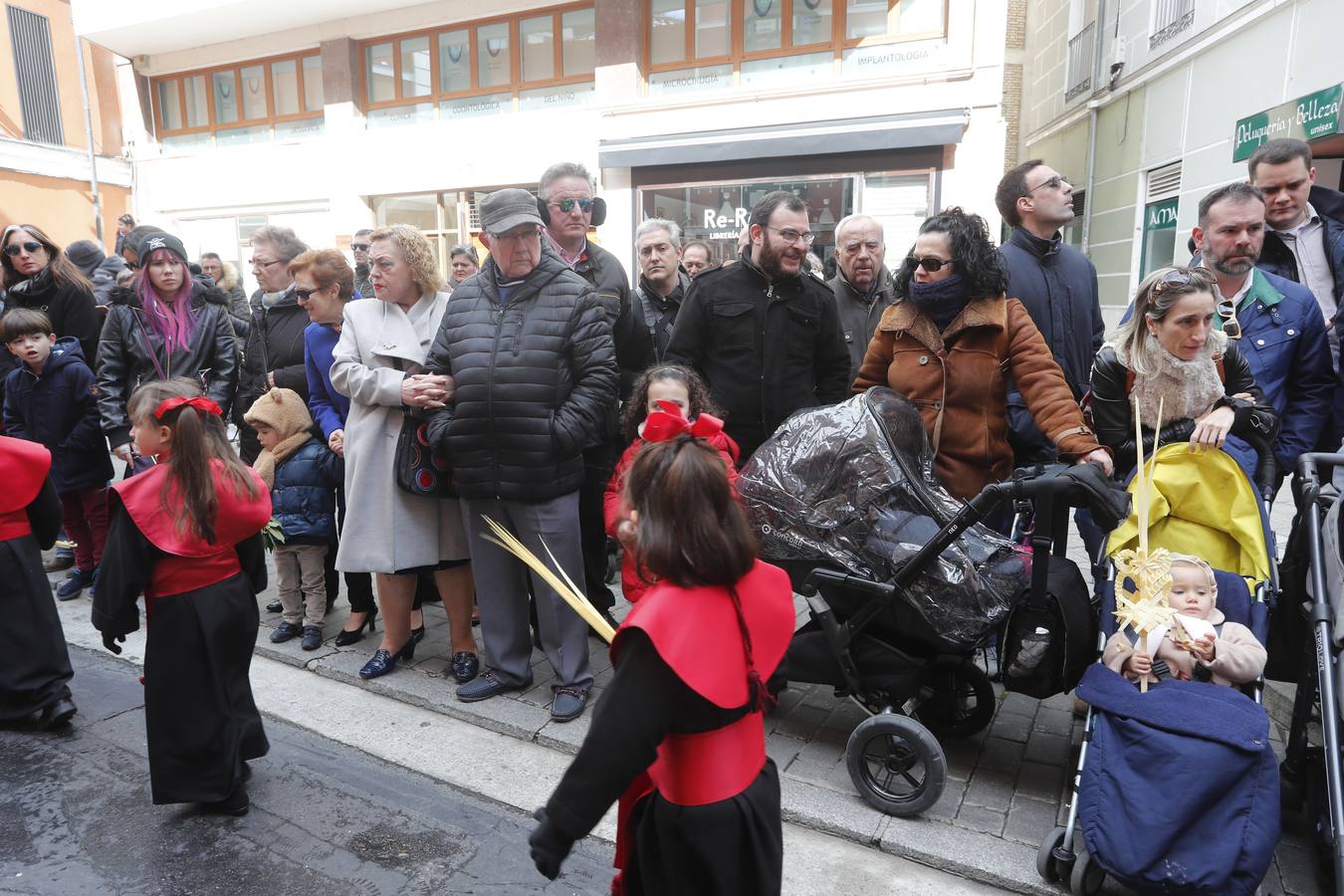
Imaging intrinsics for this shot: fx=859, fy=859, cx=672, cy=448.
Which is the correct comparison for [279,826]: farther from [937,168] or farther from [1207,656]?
[937,168]

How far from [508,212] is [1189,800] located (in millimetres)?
3186

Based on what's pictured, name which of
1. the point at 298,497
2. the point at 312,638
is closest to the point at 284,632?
the point at 312,638

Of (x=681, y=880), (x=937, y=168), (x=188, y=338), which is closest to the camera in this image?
(x=681, y=880)

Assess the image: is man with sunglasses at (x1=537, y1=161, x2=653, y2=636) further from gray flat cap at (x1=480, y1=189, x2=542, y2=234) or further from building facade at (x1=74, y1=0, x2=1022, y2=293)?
building facade at (x1=74, y1=0, x2=1022, y2=293)

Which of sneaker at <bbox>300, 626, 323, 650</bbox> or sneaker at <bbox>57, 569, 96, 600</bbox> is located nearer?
sneaker at <bbox>300, 626, 323, 650</bbox>

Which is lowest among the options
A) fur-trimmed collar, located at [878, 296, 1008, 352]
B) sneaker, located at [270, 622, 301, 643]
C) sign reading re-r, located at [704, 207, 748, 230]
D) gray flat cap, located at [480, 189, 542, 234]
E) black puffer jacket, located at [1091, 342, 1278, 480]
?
sneaker, located at [270, 622, 301, 643]

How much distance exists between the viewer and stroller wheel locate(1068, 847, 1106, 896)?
8.25 ft

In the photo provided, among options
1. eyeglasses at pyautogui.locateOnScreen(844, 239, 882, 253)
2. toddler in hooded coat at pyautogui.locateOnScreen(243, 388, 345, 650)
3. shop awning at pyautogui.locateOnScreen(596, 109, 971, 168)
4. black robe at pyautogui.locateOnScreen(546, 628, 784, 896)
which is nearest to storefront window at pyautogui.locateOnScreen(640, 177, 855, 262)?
shop awning at pyautogui.locateOnScreen(596, 109, 971, 168)

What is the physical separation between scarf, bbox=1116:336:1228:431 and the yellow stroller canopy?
0.15 metres

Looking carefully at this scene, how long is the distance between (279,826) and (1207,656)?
3.15 m

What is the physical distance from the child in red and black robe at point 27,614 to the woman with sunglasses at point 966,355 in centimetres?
377

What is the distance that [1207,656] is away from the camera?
8.48 ft

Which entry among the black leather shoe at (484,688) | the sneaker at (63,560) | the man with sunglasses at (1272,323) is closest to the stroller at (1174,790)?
the man with sunglasses at (1272,323)

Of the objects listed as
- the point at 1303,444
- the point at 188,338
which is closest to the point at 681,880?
the point at 1303,444
